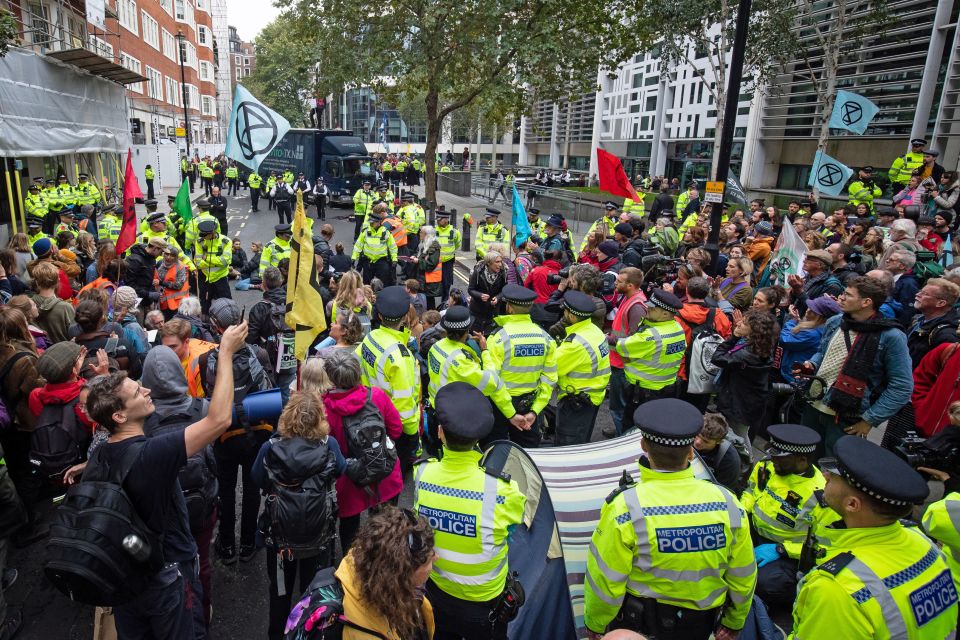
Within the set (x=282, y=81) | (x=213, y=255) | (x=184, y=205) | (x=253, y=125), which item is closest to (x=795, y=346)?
(x=253, y=125)

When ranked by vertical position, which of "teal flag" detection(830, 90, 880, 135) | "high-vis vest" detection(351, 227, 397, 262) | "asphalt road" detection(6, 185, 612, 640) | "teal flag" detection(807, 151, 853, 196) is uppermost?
"teal flag" detection(830, 90, 880, 135)

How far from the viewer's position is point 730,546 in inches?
103

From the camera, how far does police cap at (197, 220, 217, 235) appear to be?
9.07 meters

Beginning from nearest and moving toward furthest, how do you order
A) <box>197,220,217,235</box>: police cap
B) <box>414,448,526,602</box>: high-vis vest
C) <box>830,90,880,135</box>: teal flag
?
1. <box>414,448,526,602</box>: high-vis vest
2. <box>197,220,217,235</box>: police cap
3. <box>830,90,880,135</box>: teal flag

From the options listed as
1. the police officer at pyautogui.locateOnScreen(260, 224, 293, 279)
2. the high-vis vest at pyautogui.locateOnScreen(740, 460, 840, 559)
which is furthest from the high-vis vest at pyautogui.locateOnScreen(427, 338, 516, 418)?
the police officer at pyautogui.locateOnScreen(260, 224, 293, 279)

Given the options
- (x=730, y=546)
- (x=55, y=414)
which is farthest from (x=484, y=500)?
(x=55, y=414)

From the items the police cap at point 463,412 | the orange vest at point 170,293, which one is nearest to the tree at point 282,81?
the orange vest at point 170,293

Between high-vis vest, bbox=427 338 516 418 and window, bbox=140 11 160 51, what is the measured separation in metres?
38.9

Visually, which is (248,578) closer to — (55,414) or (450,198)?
(55,414)

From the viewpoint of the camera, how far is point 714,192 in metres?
9.98

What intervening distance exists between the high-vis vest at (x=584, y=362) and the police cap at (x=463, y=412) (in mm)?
2039

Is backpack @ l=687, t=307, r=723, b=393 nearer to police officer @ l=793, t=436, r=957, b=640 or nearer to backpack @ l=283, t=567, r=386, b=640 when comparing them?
police officer @ l=793, t=436, r=957, b=640

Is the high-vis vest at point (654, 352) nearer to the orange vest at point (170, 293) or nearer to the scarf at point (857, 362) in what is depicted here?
the scarf at point (857, 362)

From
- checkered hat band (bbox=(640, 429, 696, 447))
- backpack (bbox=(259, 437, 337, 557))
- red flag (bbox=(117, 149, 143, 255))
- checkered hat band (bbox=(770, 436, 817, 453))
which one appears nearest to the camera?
checkered hat band (bbox=(640, 429, 696, 447))
